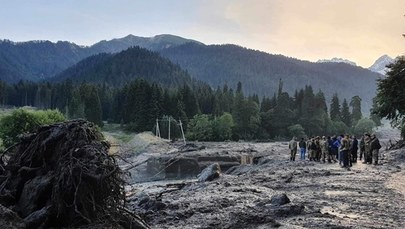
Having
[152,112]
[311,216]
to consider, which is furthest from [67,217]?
[152,112]

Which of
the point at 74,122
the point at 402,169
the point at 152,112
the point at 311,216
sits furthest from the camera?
the point at 152,112

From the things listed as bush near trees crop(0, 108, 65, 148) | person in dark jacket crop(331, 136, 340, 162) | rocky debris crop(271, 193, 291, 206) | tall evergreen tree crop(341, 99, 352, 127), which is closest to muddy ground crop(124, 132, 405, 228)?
rocky debris crop(271, 193, 291, 206)

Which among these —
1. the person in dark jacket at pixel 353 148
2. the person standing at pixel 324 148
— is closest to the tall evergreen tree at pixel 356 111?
the person standing at pixel 324 148

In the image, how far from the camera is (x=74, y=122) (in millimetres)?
9641

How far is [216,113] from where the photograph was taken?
141 m

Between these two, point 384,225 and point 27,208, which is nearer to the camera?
point 27,208

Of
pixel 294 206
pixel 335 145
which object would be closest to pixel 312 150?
pixel 335 145

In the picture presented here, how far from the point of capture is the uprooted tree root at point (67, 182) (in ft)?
28.5

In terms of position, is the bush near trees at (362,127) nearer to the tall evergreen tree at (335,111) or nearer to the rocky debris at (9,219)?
the tall evergreen tree at (335,111)

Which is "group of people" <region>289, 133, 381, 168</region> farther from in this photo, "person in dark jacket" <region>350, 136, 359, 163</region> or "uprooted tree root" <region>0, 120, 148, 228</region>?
"uprooted tree root" <region>0, 120, 148, 228</region>

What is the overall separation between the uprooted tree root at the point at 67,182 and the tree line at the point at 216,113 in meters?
103

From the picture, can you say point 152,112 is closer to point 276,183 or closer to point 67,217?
point 276,183

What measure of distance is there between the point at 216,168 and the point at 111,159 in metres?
21.0

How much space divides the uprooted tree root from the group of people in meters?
23.2
